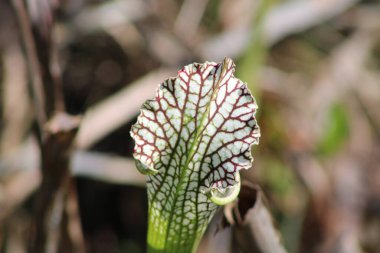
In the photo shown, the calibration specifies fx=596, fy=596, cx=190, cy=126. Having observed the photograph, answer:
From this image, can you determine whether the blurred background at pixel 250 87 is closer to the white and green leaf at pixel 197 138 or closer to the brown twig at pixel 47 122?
the brown twig at pixel 47 122

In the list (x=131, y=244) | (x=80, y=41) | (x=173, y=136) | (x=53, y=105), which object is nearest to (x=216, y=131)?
(x=173, y=136)

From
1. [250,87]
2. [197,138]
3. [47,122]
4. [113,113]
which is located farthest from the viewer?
[113,113]

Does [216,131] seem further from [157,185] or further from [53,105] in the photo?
[53,105]

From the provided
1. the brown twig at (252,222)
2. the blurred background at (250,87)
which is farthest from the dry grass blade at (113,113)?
the brown twig at (252,222)

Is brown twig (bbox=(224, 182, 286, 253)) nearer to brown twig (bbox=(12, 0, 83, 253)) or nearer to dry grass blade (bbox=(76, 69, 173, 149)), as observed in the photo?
brown twig (bbox=(12, 0, 83, 253))

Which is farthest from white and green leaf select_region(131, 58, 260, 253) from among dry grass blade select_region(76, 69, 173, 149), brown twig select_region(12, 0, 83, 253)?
dry grass blade select_region(76, 69, 173, 149)

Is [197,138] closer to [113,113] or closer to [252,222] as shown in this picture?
[252,222]

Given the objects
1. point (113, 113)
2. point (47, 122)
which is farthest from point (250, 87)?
point (47, 122)
